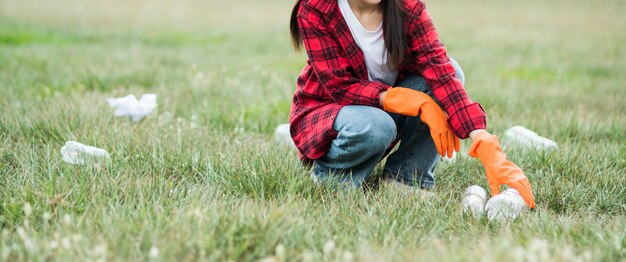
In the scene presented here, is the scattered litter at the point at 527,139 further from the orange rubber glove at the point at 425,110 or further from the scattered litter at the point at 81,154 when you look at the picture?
the scattered litter at the point at 81,154

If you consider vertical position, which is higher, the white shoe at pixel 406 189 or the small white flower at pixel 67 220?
the small white flower at pixel 67 220

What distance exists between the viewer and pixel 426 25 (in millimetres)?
3262

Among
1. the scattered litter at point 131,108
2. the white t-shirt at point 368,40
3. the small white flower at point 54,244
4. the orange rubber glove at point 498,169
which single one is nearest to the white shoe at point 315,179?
the white t-shirt at point 368,40

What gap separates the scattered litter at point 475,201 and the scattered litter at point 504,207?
0.04 m

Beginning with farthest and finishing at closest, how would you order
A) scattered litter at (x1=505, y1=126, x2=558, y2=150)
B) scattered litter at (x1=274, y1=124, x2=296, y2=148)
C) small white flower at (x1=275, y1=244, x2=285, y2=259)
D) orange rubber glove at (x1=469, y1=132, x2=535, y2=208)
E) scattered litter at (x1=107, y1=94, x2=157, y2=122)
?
1. scattered litter at (x1=107, y1=94, x2=157, y2=122)
2. scattered litter at (x1=274, y1=124, x2=296, y2=148)
3. scattered litter at (x1=505, y1=126, x2=558, y2=150)
4. orange rubber glove at (x1=469, y1=132, x2=535, y2=208)
5. small white flower at (x1=275, y1=244, x2=285, y2=259)

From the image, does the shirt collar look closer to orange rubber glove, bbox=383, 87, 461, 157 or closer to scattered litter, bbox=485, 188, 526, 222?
orange rubber glove, bbox=383, 87, 461, 157

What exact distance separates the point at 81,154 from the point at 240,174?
0.91m

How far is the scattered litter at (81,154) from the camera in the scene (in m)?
3.32

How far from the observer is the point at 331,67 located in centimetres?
323

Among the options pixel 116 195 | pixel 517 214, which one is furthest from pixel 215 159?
pixel 517 214

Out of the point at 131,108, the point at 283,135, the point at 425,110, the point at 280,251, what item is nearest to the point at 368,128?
the point at 425,110

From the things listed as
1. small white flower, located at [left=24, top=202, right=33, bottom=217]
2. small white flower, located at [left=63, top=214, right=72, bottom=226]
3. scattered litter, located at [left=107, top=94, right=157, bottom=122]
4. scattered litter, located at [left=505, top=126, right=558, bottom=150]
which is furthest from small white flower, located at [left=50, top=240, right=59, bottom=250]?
scattered litter, located at [left=505, top=126, right=558, bottom=150]

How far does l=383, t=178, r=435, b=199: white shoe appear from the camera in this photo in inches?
120

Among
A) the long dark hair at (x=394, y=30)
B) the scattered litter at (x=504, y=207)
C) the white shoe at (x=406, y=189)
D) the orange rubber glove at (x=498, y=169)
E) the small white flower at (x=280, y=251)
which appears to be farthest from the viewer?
the long dark hair at (x=394, y=30)
